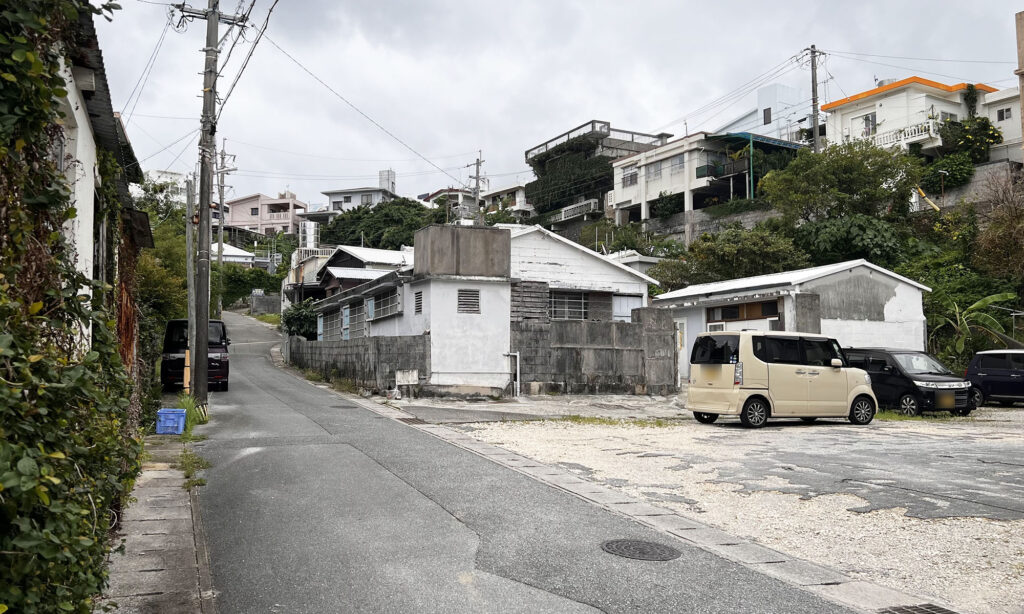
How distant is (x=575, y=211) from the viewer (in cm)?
5666

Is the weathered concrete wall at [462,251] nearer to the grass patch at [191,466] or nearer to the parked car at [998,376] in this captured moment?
the grass patch at [191,466]

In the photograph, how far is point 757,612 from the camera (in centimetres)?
463

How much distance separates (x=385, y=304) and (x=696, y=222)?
2635 centimetres

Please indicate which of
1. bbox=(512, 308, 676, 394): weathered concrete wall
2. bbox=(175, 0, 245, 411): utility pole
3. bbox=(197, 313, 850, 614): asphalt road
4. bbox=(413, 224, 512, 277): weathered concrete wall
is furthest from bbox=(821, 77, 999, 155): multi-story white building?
bbox=(197, 313, 850, 614): asphalt road

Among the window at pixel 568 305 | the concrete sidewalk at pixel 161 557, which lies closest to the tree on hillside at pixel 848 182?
the window at pixel 568 305

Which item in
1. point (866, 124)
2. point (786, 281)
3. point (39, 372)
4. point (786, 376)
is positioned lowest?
point (786, 376)

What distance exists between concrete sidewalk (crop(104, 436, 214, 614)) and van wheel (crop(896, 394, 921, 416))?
16.7m

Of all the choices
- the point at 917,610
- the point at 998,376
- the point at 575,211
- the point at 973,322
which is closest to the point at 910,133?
the point at 973,322

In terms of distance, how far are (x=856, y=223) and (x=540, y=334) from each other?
56.2ft

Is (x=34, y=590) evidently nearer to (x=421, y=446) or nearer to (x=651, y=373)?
(x=421, y=446)

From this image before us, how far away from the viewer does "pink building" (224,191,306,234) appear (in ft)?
267

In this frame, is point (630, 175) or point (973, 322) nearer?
point (973, 322)

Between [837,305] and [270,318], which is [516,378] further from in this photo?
[270,318]

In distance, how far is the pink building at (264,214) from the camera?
81375 mm
